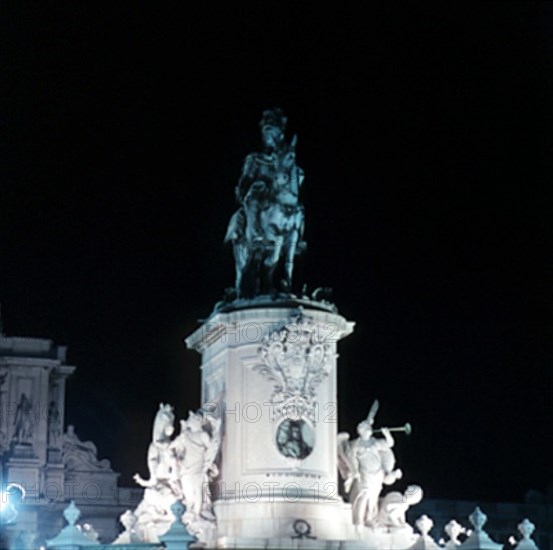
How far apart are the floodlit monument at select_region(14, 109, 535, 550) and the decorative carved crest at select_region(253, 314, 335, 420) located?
0.05ft

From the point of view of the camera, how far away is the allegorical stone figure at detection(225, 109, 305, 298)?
24781mm

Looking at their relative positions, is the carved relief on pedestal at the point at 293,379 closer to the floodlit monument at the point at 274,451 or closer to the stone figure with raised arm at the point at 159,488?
the floodlit monument at the point at 274,451

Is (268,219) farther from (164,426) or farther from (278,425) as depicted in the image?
(164,426)

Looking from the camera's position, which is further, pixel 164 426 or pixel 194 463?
pixel 164 426

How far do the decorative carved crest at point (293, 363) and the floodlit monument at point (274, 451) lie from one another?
0.02m

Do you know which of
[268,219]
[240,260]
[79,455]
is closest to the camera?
[268,219]

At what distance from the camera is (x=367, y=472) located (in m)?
23.9

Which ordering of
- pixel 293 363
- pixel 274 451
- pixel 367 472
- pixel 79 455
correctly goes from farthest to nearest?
1. pixel 79 455
2. pixel 367 472
3. pixel 293 363
4. pixel 274 451

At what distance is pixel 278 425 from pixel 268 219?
3.62 metres

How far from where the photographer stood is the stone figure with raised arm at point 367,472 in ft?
78.2

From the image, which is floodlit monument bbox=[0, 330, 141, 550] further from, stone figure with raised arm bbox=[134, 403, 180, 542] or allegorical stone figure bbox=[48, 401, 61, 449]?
stone figure with raised arm bbox=[134, 403, 180, 542]

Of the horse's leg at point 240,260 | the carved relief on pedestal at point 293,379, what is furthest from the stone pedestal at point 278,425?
the horse's leg at point 240,260

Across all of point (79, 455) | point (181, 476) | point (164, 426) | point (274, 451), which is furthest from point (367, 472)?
point (79, 455)

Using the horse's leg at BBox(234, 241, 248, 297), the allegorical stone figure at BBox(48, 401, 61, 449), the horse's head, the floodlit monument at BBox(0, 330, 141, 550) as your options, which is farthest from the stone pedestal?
the allegorical stone figure at BBox(48, 401, 61, 449)
